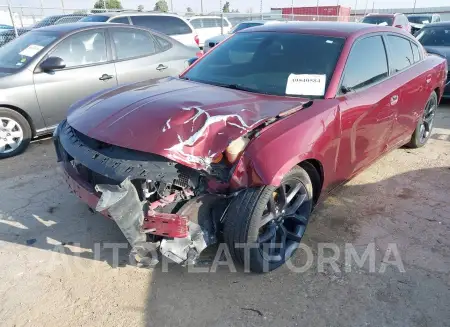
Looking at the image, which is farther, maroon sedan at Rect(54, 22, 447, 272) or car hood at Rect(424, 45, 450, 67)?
car hood at Rect(424, 45, 450, 67)

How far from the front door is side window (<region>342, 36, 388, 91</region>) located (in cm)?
341

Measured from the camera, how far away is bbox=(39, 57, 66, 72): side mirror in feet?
15.4

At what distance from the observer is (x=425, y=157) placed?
4918 millimetres

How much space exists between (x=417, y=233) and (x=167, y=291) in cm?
216

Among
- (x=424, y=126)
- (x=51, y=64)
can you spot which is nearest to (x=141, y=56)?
(x=51, y=64)

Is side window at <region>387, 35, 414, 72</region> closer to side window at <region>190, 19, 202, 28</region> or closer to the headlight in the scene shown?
the headlight

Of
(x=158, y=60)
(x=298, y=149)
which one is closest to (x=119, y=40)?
(x=158, y=60)

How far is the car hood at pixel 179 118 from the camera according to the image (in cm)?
236

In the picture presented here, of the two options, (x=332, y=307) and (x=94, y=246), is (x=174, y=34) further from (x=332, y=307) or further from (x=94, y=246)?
(x=332, y=307)

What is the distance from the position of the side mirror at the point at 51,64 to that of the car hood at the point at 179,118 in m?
1.96

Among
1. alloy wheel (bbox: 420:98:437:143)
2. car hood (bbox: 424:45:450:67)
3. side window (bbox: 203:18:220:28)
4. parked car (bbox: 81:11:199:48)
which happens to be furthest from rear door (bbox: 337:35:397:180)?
side window (bbox: 203:18:220:28)

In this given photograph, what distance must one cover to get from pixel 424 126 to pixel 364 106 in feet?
8.12

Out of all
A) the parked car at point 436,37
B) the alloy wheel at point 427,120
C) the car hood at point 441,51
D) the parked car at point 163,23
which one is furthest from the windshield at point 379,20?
the alloy wheel at point 427,120

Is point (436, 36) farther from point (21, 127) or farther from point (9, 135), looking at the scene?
point (9, 135)
